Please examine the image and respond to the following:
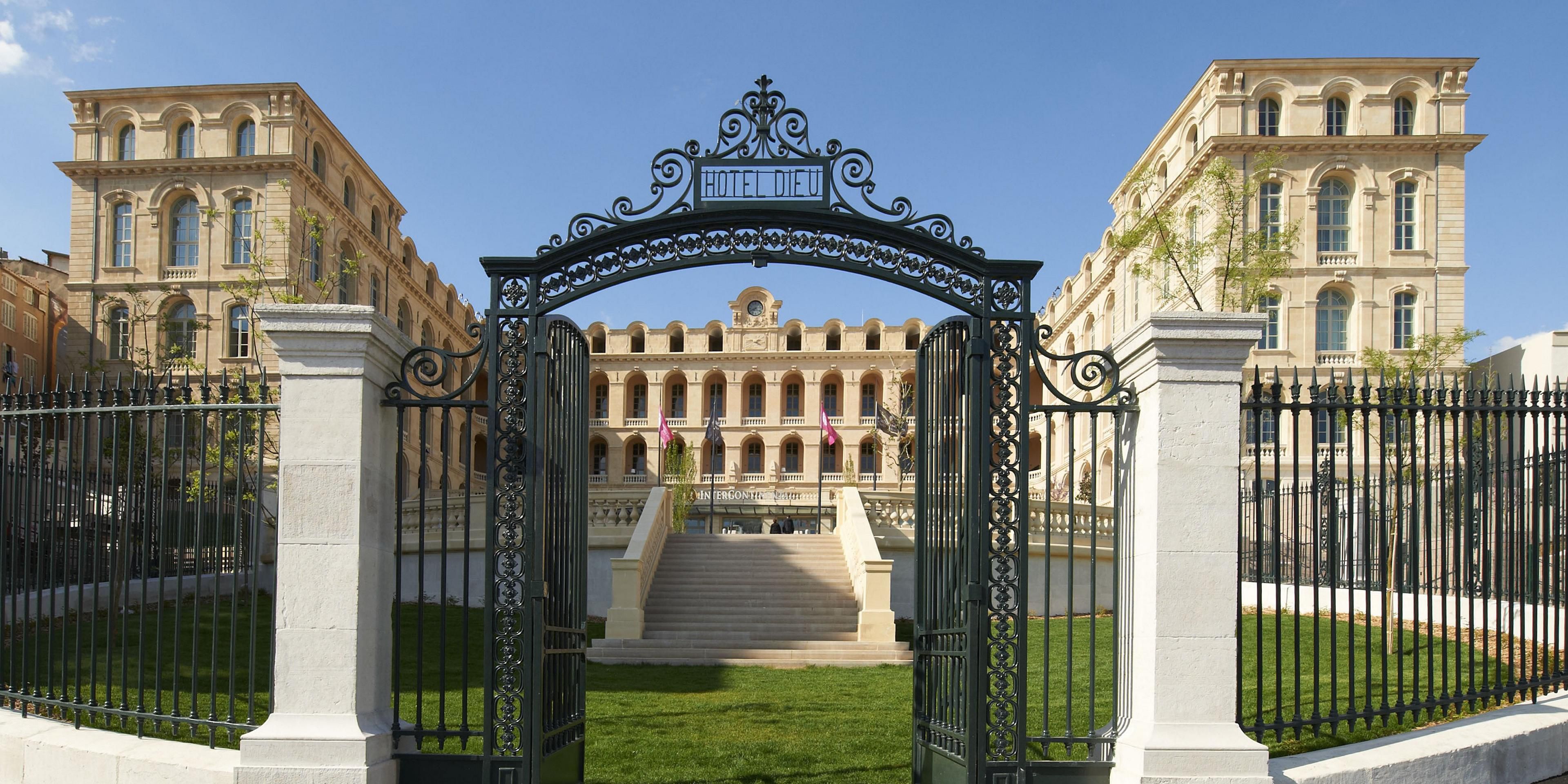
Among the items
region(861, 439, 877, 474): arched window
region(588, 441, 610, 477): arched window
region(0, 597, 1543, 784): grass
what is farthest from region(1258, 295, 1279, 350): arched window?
region(588, 441, 610, 477): arched window

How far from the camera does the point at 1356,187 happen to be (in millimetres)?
38844

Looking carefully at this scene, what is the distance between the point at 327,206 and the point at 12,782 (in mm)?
37865

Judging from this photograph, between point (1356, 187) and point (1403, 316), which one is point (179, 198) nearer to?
point (1356, 187)

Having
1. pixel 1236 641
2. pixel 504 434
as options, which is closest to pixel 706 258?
pixel 504 434

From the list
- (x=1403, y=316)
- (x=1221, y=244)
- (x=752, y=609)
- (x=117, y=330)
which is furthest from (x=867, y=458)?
(x=752, y=609)

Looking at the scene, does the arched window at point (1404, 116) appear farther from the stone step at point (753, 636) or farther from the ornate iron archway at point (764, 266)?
the ornate iron archway at point (764, 266)

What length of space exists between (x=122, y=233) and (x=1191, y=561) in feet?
141

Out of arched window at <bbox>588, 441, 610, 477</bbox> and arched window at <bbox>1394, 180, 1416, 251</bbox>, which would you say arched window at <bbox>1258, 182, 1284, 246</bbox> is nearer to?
arched window at <bbox>1394, 180, 1416, 251</bbox>

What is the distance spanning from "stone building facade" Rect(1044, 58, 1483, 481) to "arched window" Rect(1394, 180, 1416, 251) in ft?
0.13

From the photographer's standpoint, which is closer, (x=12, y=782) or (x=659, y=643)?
(x=12, y=782)

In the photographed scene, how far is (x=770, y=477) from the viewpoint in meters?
61.4

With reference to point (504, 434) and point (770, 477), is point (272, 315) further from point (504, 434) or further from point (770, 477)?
point (770, 477)

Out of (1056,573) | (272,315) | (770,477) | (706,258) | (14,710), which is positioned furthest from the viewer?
(770,477)

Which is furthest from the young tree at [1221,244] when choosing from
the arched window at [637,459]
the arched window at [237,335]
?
the arched window at [637,459]
